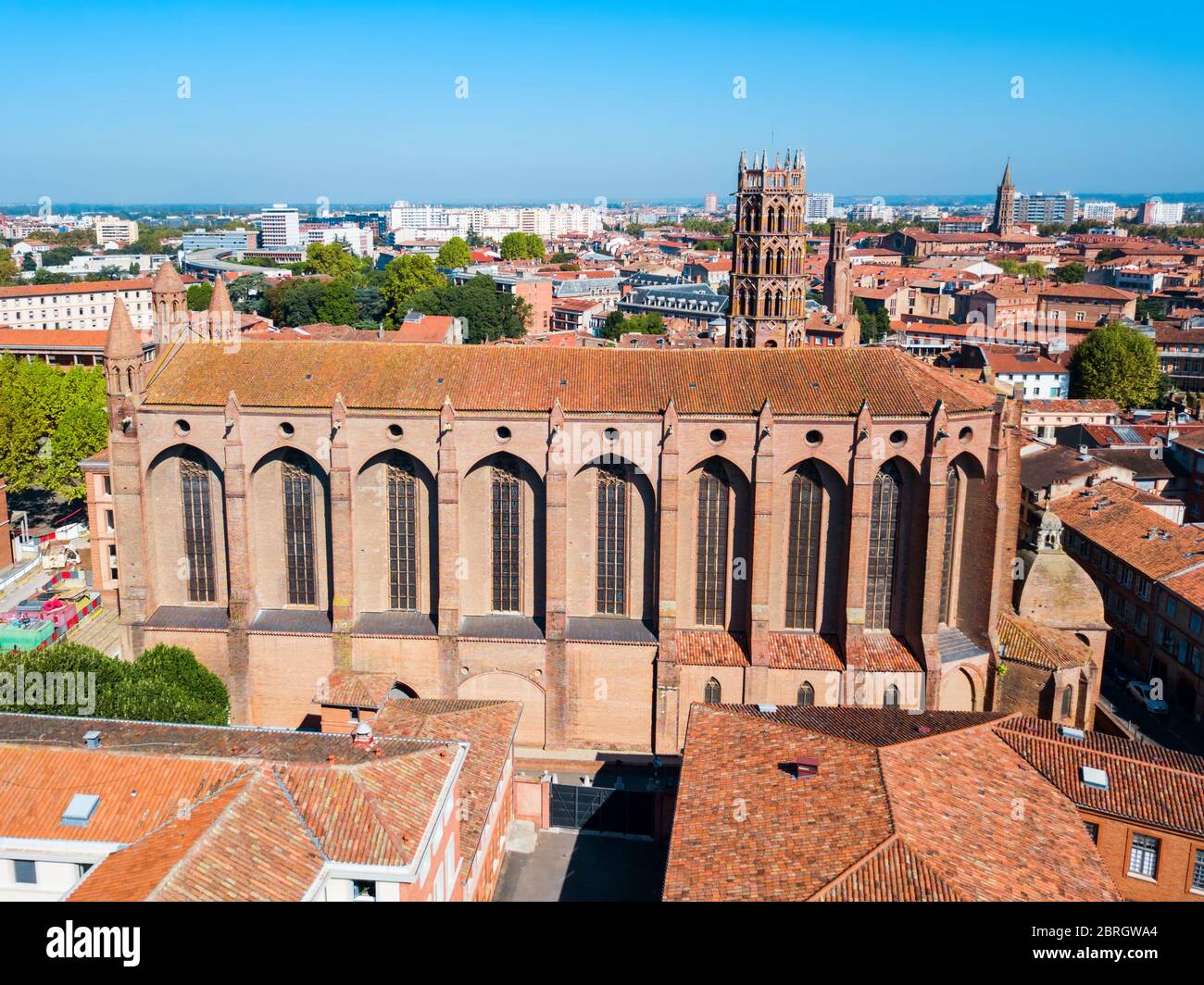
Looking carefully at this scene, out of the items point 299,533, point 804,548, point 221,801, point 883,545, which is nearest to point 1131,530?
point 883,545

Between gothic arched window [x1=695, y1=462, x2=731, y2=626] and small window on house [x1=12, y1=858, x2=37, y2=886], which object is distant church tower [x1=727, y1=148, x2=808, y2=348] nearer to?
gothic arched window [x1=695, y1=462, x2=731, y2=626]

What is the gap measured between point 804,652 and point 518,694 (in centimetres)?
1276

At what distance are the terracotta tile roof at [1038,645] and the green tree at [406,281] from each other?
427 feet

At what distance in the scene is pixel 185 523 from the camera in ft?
157

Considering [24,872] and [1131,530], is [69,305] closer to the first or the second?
[24,872]

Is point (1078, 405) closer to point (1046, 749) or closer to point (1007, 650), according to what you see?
point (1007, 650)

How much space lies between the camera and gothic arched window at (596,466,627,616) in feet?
148

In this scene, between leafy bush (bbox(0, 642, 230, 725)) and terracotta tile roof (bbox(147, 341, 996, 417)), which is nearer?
leafy bush (bbox(0, 642, 230, 725))

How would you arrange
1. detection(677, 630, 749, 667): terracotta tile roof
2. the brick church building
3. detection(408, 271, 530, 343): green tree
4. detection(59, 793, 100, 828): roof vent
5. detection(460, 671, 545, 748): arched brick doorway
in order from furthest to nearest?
detection(408, 271, 530, 343): green tree, detection(460, 671, 545, 748): arched brick doorway, detection(677, 630, 749, 667): terracotta tile roof, the brick church building, detection(59, 793, 100, 828): roof vent

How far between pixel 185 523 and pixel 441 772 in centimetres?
2283

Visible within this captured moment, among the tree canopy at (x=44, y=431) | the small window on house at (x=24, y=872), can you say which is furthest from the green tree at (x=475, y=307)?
the small window on house at (x=24, y=872)

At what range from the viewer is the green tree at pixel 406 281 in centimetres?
16612

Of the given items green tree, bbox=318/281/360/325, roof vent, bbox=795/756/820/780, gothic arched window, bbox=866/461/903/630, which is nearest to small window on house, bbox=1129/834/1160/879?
roof vent, bbox=795/756/820/780

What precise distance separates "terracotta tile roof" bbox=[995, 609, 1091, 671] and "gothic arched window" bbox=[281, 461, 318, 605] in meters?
31.6
